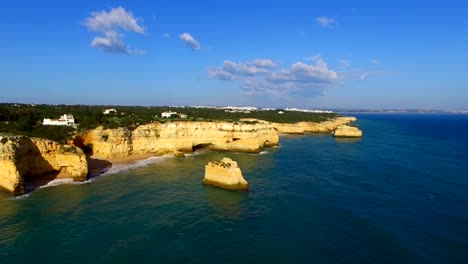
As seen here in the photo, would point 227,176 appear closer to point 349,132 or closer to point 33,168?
point 33,168

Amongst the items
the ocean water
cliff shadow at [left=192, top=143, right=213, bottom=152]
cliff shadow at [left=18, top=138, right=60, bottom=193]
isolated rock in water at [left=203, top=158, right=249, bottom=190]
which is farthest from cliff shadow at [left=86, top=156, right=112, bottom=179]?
cliff shadow at [left=192, top=143, right=213, bottom=152]

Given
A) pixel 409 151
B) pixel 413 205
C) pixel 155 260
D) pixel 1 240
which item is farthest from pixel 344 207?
pixel 409 151

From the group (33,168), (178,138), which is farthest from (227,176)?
(178,138)

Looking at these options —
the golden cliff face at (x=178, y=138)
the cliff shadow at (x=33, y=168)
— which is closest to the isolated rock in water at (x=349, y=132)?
the golden cliff face at (x=178, y=138)

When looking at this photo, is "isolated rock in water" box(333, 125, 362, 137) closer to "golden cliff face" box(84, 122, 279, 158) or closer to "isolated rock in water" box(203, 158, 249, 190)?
"golden cliff face" box(84, 122, 279, 158)

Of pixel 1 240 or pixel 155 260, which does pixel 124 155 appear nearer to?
pixel 1 240

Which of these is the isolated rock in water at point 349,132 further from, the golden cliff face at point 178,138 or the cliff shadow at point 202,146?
the cliff shadow at point 202,146
